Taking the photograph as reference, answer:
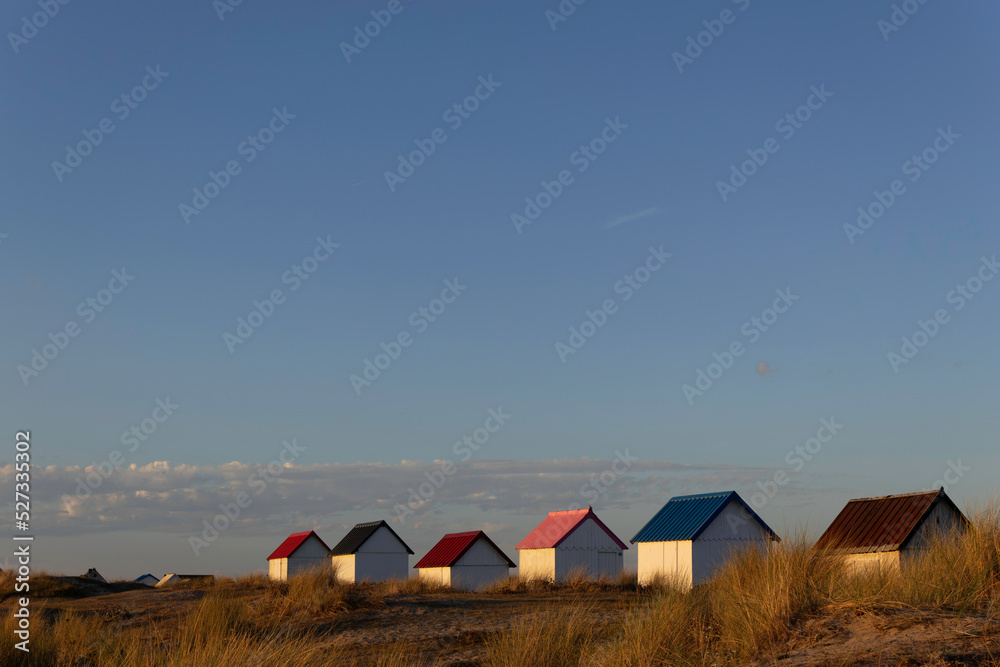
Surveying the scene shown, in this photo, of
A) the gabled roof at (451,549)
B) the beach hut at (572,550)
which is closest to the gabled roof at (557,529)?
the beach hut at (572,550)

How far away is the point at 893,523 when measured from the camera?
25.7 meters

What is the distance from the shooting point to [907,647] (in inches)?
328

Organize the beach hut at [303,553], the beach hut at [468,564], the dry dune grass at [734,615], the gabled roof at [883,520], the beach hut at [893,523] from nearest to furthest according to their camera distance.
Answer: the dry dune grass at [734,615] < the beach hut at [893,523] < the gabled roof at [883,520] < the beach hut at [468,564] < the beach hut at [303,553]

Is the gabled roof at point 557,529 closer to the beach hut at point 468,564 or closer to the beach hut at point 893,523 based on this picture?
the beach hut at point 468,564

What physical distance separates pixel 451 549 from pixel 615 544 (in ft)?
26.6

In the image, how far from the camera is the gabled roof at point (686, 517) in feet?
106

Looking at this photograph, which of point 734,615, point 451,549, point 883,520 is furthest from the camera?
point 451,549

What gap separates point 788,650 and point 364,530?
4047 cm

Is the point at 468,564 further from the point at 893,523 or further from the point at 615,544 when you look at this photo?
the point at 893,523

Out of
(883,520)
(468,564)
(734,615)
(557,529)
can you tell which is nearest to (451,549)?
(468,564)

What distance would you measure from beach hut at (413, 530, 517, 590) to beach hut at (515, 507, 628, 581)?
4.35 feet

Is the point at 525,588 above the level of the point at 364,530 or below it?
below

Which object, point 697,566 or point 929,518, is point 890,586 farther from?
point 697,566

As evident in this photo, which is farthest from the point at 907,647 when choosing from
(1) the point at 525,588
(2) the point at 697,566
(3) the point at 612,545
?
(3) the point at 612,545
